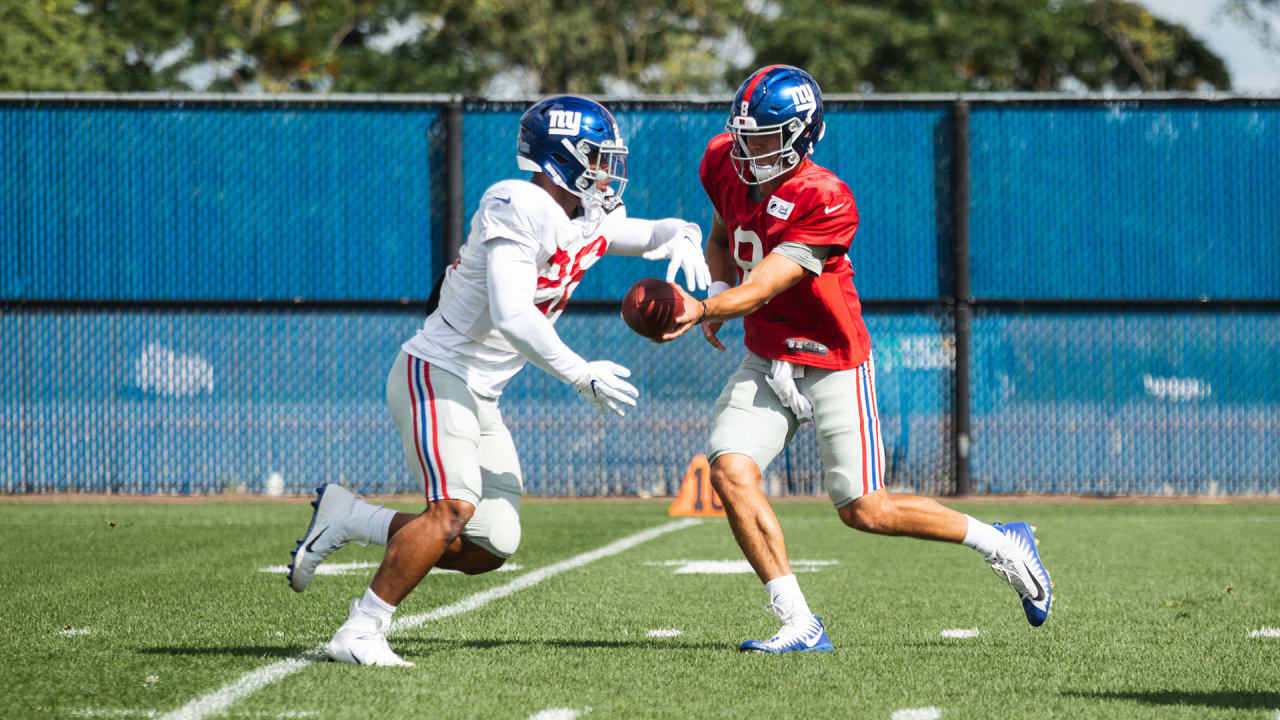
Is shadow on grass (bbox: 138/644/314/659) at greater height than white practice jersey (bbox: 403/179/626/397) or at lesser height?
lesser

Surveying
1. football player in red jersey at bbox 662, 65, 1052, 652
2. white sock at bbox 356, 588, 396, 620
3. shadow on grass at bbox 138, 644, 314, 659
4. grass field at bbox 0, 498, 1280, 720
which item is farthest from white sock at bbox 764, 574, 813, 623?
shadow on grass at bbox 138, 644, 314, 659

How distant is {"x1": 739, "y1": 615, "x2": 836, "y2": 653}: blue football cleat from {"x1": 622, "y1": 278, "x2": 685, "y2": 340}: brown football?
1.11 meters

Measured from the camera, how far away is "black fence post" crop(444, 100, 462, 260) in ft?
40.5

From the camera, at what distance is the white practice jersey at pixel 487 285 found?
452 centimetres

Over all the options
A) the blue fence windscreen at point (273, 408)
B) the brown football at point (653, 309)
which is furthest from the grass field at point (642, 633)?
the blue fence windscreen at point (273, 408)

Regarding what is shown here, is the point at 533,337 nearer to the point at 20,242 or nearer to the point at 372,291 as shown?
the point at 372,291

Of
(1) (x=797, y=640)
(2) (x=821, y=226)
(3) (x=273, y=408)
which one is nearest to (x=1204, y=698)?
(1) (x=797, y=640)

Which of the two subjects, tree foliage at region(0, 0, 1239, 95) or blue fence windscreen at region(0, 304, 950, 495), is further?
tree foliage at region(0, 0, 1239, 95)

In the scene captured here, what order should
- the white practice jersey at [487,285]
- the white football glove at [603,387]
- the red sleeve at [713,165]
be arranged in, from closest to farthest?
the white football glove at [603,387] → the white practice jersey at [487,285] → the red sleeve at [713,165]

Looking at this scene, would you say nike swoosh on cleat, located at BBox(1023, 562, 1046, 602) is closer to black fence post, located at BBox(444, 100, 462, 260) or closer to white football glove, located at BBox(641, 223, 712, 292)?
white football glove, located at BBox(641, 223, 712, 292)

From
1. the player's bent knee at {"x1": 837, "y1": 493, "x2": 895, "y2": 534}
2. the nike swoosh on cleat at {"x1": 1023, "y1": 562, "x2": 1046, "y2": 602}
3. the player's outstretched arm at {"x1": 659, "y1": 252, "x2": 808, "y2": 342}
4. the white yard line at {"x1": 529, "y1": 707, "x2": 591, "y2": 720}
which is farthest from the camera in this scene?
the nike swoosh on cleat at {"x1": 1023, "y1": 562, "x2": 1046, "y2": 602}

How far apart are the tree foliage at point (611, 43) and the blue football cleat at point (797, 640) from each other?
25.6 meters

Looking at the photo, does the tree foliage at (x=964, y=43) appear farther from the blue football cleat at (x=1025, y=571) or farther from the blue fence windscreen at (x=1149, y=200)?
Answer: the blue football cleat at (x=1025, y=571)

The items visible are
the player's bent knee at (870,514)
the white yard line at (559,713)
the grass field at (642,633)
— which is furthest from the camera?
the player's bent knee at (870,514)
